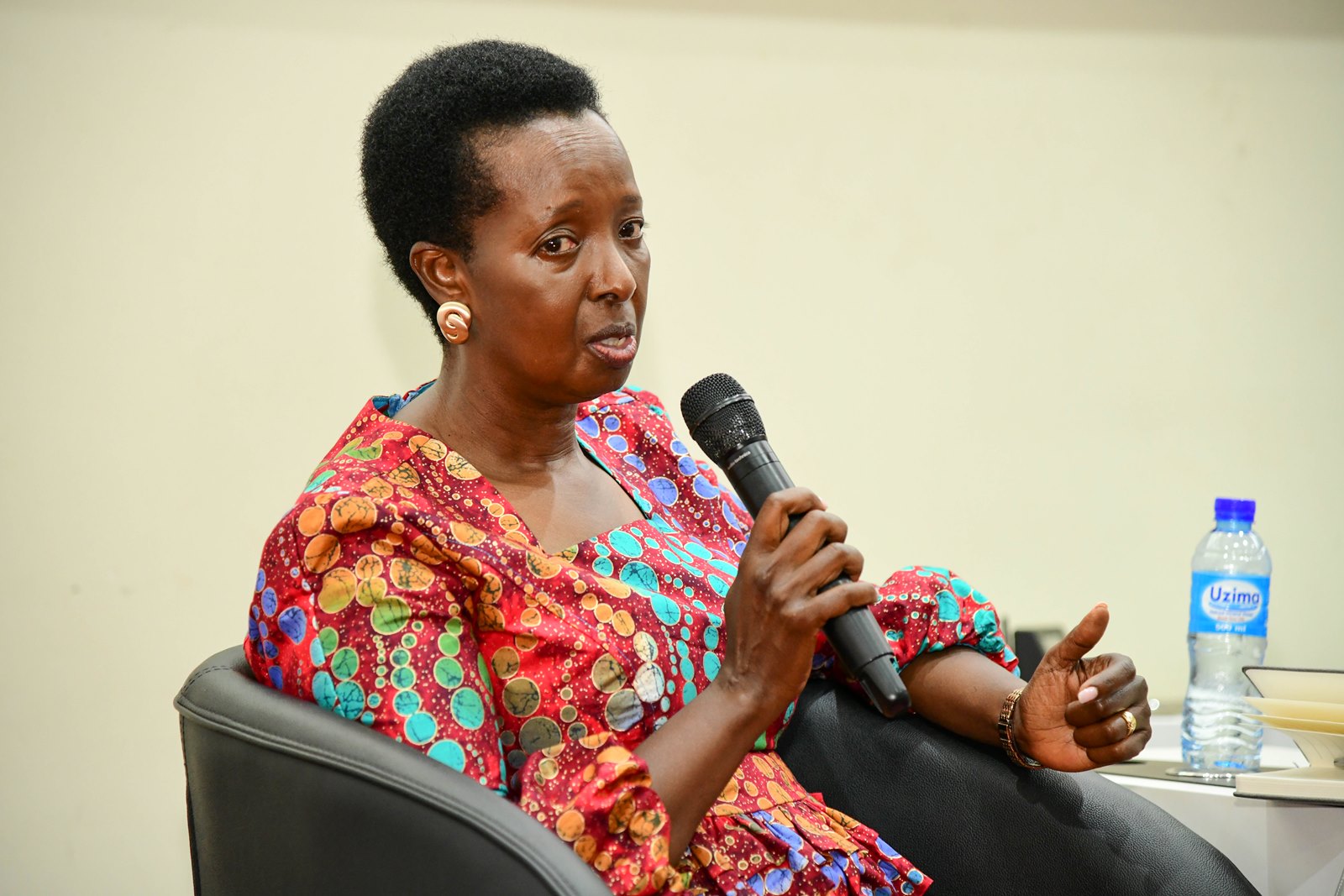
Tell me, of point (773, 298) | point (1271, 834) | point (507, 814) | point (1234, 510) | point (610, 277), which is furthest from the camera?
point (773, 298)

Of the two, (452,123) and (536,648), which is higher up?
(452,123)

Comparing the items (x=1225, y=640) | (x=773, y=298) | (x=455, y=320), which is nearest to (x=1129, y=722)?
(x=455, y=320)

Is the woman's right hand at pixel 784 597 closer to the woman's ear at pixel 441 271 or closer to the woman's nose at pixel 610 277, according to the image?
the woman's nose at pixel 610 277

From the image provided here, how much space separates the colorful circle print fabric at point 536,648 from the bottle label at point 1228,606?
0.64 metres

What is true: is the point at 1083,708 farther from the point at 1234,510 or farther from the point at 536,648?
the point at 1234,510

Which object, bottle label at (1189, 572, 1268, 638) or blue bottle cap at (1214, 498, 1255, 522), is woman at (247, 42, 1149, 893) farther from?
blue bottle cap at (1214, 498, 1255, 522)

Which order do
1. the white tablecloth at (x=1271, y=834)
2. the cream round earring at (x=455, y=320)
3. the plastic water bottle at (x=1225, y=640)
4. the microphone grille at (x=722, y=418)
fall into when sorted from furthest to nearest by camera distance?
the plastic water bottle at (x=1225, y=640)
the white tablecloth at (x=1271, y=834)
the cream round earring at (x=455, y=320)
the microphone grille at (x=722, y=418)

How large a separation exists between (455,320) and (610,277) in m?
0.18

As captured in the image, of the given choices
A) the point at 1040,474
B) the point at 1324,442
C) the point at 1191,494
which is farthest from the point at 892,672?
the point at 1324,442

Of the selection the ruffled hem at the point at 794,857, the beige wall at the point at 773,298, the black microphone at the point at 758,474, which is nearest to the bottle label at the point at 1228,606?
the beige wall at the point at 773,298

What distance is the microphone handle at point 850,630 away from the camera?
1.09m

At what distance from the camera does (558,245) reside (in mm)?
1356

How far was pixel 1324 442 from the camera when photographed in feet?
8.11

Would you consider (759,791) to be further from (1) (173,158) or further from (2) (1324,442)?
(2) (1324,442)
